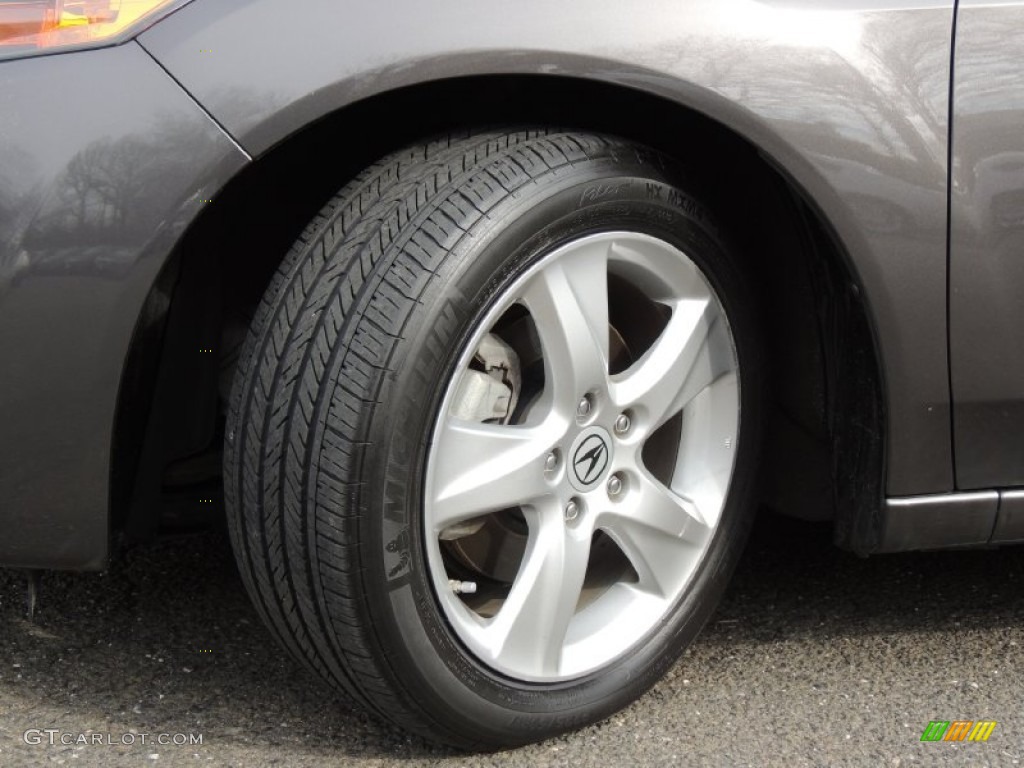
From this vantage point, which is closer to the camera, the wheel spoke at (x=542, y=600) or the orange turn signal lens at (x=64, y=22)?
the orange turn signal lens at (x=64, y=22)

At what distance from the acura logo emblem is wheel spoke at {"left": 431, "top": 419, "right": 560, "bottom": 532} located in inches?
2.3

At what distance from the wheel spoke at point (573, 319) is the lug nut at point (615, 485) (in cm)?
16

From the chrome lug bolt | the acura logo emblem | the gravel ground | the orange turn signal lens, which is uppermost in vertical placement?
the orange turn signal lens

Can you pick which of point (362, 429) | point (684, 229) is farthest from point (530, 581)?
point (684, 229)

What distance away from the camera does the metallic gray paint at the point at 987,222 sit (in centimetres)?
187

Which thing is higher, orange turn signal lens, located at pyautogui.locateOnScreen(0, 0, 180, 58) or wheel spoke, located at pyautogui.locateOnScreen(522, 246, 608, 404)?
orange turn signal lens, located at pyautogui.locateOnScreen(0, 0, 180, 58)

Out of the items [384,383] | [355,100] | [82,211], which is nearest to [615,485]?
[384,383]

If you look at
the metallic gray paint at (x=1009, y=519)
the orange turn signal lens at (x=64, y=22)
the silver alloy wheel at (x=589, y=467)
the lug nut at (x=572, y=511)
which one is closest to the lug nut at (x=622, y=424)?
the silver alloy wheel at (x=589, y=467)

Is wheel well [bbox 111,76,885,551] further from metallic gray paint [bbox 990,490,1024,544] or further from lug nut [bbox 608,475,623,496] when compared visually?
lug nut [bbox 608,475,623,496]

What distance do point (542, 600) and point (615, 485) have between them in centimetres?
21

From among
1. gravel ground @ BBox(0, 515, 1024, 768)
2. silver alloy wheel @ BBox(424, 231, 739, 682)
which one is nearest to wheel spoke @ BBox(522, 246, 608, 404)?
silver alloy wheel @ BBox(424, 231, 739, 682)

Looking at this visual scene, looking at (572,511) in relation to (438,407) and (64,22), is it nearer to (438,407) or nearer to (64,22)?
(438,407)

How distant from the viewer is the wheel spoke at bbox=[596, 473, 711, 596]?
207 centimetres

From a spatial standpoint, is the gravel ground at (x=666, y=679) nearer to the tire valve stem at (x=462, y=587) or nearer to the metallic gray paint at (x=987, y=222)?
the tire valve stem at (x=462, y=587)
